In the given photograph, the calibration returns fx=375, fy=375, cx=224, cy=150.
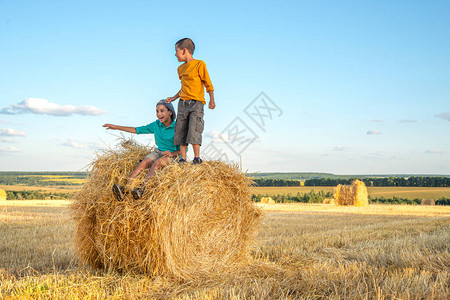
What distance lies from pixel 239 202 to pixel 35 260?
10.3ft

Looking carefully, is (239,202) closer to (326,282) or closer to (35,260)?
(326,282)

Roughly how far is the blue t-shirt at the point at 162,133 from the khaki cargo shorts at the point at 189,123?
18 cm

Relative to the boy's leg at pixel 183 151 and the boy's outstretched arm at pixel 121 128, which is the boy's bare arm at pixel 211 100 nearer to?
the boy's leg at pixel 183 151

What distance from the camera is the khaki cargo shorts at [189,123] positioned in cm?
491

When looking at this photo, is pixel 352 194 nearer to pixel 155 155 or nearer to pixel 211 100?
pixel 211 100

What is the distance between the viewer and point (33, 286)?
3760 millimetres

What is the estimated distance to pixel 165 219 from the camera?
4191 mm

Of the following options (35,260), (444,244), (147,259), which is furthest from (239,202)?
(444,244)

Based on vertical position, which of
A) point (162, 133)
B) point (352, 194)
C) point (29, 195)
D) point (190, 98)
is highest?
point (190, 98)

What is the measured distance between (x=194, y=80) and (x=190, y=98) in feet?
0.87

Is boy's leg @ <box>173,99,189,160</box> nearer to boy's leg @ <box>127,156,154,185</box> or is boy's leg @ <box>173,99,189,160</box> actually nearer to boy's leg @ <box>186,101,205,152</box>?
boy's leg @ <box>186,101,205,152</box>

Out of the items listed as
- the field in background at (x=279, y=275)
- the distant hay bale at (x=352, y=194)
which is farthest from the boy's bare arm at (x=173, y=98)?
the distant hay bale at (x=352, y=194)

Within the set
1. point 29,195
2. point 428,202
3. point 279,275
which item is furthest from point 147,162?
point 29,195

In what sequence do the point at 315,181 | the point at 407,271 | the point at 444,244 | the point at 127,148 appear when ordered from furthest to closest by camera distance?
the point at 315,181 → the point at 444,244 → the point at 127,148 → the point at 407,271
